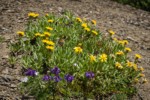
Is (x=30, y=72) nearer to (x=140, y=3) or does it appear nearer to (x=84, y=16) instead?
(x=84, y=16)

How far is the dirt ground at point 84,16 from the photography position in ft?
17.0

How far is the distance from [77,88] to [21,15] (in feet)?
10.1

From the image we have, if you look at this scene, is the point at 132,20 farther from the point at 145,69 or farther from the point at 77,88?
the point at 77,88

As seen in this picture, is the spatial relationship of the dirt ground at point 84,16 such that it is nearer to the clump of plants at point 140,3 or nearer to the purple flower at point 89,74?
the clump of plants at point 140,3

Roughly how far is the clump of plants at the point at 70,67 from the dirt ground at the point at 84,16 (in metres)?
0.21

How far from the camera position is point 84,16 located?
28.1ft

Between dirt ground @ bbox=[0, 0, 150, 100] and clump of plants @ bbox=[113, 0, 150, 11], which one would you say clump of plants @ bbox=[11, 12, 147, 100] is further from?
clump of plants @ bbox=[113, 0, 150, 11]

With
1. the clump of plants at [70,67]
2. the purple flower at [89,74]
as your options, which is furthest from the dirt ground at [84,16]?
the purple flower at [89,74]

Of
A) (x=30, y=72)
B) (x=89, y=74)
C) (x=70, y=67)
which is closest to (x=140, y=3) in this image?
(x=70, y=67)

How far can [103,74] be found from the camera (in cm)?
549

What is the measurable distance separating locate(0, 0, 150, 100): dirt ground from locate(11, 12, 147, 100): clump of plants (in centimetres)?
21

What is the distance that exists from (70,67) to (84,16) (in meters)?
3.40

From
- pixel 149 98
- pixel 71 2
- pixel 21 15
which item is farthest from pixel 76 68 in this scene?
pixel 71 2

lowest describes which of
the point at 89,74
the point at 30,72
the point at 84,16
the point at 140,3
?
the point at 140,3
